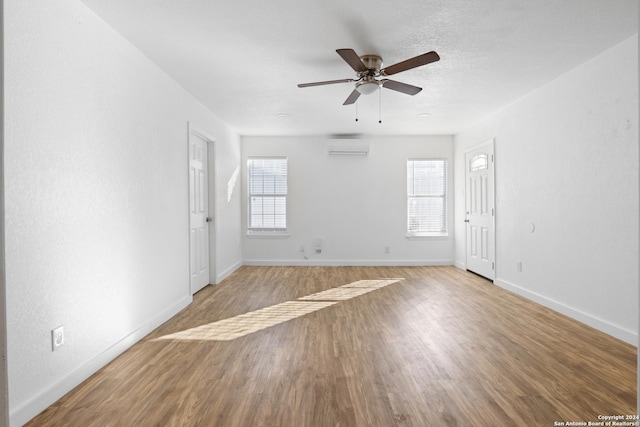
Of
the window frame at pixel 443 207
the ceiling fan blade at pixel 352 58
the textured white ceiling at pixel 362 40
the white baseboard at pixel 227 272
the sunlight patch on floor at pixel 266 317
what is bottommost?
the sunlight patch on floor at pixel 266 317

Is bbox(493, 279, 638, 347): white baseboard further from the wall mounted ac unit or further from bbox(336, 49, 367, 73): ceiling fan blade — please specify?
the wall mounted ac unit

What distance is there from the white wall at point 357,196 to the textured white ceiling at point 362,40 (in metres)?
2.30

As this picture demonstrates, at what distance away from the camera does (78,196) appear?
2395 millimetres

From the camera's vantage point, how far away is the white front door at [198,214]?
183 inches

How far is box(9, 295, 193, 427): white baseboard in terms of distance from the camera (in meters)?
1.89

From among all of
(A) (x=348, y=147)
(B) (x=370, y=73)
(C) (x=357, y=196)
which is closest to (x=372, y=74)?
(B) (x=370, y=73)

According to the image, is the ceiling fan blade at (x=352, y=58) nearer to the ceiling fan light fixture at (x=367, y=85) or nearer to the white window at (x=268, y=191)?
the ceiling fan light fixture at (x=367, y=85)

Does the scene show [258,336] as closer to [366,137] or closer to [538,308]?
[538,308]

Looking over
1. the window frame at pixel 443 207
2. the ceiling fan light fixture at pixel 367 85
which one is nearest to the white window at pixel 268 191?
the window frame at pixel 443 207

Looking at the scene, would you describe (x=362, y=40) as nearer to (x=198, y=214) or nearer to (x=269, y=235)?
(x=198, y=214)

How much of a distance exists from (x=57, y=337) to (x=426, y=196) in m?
6.15

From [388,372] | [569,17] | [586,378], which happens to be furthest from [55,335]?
[569,17]

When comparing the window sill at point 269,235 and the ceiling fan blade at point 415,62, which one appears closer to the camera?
the ceiling fan blade at point 415,62

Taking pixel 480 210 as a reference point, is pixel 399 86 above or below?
above
